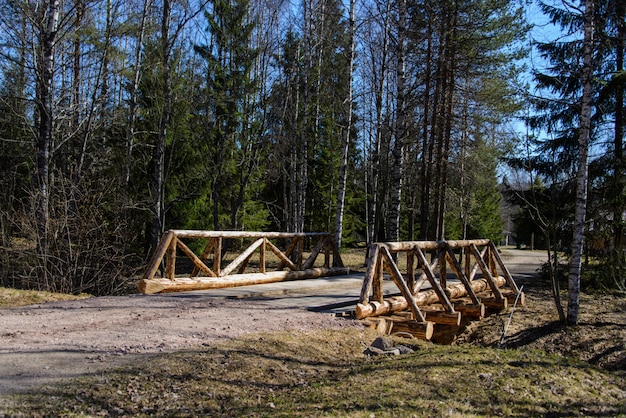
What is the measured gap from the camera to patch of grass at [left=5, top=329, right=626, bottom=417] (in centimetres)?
389

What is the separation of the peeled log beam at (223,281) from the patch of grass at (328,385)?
3.71 meters

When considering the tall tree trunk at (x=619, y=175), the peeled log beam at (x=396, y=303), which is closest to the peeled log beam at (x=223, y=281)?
the peeled log beam at (x=396, y=303)

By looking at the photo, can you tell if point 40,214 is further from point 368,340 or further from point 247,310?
point 368,340

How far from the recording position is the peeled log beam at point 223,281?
9.02m

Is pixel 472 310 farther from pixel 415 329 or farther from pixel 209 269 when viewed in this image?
pixel 209 269

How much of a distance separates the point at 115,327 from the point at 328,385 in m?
2.99

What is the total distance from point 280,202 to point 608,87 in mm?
19653

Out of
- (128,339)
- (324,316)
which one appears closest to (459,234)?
(324,316)

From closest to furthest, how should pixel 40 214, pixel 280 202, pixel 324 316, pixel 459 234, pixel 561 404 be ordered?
pixel 561 404 → pixel 324 316 → pixel 40 214 → pixel 280 202 → pixel 459 234

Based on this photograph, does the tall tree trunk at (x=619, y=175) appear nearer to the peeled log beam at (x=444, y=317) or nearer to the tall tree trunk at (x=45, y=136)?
the peeled log beam at (x=444, y=317)

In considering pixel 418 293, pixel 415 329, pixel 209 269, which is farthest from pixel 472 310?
pixel 209 269

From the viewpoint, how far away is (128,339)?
553 centimetres

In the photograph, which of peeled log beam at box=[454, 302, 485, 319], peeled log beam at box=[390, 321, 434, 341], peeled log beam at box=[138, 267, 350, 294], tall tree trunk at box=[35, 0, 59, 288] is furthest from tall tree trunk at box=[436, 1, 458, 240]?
tall tree trunk at box=[35, 0, 59, 288]

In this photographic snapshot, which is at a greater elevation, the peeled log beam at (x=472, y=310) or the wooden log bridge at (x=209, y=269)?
the wooden log bridge at (x=209, y=269)
